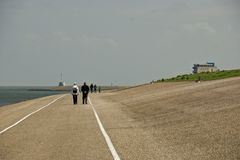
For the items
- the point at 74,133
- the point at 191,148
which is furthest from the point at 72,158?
the point at 74,133

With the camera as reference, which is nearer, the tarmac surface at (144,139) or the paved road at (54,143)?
the paved road at (54,143)

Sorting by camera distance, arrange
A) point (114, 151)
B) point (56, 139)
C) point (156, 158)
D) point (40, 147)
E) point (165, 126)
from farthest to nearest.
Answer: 1. point (165, 126)
2. point (56, 139)
3. point (40, 147)
4. point (114, 151)
5. point (156, 158)

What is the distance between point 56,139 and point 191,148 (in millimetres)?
4854

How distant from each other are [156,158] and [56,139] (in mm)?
5369

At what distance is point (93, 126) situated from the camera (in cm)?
2272

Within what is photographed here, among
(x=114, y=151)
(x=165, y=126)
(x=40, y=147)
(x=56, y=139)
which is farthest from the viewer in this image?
(x=165, y=126)

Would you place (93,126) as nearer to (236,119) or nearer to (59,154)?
(236,119)

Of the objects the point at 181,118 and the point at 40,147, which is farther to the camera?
the point at 181,118

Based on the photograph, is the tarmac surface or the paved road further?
the tarmac surface

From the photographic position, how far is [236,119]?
19.8 meters

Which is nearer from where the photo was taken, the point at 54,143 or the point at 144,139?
the point at 54,143

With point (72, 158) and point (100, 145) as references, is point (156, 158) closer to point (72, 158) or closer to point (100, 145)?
point (72, 158)

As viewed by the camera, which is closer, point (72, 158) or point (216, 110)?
point (72, 158)

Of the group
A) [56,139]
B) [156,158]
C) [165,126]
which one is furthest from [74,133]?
[156,158]
